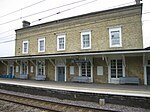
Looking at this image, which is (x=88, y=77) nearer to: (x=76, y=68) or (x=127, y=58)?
(x=76, y=68)

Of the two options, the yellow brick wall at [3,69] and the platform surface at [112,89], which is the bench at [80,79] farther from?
the yellow brick wall at [3,69]

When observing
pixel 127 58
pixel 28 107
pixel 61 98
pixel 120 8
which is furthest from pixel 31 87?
pixel 120 8

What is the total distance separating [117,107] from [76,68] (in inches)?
349

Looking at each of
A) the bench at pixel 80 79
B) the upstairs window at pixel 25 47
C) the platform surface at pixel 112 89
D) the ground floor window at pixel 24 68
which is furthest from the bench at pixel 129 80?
the upstairs window at pixel 25 47

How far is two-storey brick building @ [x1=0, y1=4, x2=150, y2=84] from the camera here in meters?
13.8

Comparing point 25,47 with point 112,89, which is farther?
point 25,47

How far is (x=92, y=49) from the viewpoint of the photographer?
1661 centimetres

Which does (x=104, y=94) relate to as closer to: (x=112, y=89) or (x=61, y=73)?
(x=112, y=89)

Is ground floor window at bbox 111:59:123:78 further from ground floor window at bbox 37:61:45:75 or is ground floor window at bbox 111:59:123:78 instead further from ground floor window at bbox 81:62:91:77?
ground floor window at bbox 37:61:45:75

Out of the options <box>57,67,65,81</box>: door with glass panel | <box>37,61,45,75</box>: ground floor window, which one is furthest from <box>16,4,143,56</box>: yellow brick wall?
<box>57,67,65,81</box>: door with glass panel

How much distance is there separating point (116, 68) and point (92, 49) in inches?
132

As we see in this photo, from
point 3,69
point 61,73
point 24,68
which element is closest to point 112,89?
point 61,73

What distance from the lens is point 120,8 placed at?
15305mm

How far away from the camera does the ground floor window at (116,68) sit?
14.4 metres
